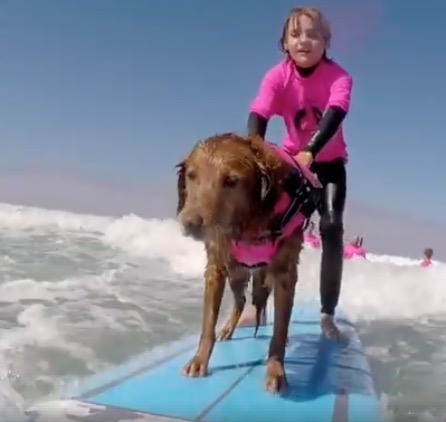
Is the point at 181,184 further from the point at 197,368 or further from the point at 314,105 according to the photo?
the point at 314,105

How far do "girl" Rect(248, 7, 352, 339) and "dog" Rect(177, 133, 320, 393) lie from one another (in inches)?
24.7

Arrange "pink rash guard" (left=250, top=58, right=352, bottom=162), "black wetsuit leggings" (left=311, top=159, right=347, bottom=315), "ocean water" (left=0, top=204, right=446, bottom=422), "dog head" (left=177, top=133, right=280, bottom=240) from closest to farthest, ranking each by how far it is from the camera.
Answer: "dog head" (left=177, top=133, right=280, bottom=240) → "ocean water" (left=0, top=204, right=446, bottom=422) → "pink rash guard" (left=250, top=58, right=352, bottom=162) → "black wetsuit leggings" (left=311, top=159, right=347, bottom=315)

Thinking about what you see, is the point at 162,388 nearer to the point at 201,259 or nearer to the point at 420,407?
the point at 420,407

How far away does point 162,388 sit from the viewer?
3.27m

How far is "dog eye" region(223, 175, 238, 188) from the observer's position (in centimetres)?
302

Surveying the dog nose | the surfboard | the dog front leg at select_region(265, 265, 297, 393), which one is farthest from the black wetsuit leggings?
the dog nose

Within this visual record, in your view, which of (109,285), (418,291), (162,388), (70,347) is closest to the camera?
(162,388)

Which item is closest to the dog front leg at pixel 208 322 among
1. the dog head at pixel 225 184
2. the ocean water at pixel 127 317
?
the dog head at pixel 225 184

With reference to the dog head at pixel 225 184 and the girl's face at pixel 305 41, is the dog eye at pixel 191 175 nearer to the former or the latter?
the dog head at pixel 225 184

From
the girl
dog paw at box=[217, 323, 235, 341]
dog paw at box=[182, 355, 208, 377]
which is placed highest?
the girl

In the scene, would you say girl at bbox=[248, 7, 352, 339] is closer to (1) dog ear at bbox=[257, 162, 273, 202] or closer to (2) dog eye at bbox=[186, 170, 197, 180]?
(1) dog ear at bbox=[257, 162, 273, 202]

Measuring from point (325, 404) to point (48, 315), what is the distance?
3252 millimetres

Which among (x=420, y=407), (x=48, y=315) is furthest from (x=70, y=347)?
(x=420, y=407)

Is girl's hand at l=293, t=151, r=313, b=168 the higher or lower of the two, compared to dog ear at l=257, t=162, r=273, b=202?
higher
